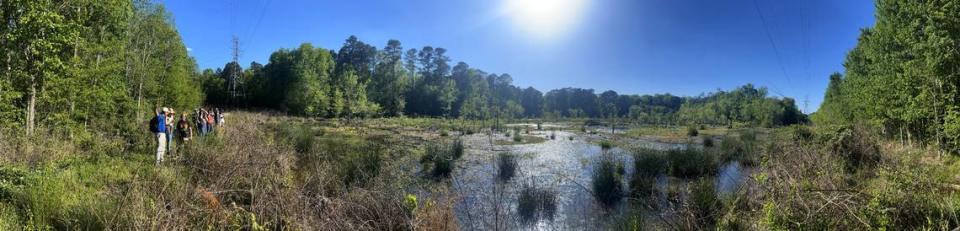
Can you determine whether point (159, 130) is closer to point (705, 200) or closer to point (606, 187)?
point (606, 187)

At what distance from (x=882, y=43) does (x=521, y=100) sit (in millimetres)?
91553

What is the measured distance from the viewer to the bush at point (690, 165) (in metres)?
12.6

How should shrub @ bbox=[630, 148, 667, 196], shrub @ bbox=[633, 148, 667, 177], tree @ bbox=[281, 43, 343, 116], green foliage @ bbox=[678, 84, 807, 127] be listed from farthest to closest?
green foliage @ bbox=[678, 84, 807, 127] < tree @ bbox=[281, 43, 343, 116] < shrub @ bbox=[633, 148, 667, 177] < shrub @ bbox=[630, 148, 667, 196]

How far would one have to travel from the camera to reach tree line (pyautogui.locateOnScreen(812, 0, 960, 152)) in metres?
11.1

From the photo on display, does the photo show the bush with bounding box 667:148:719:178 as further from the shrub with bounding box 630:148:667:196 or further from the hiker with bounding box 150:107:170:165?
the hiker with bounding box 150:107:170:165

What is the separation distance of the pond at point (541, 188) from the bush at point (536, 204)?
0.06 meters

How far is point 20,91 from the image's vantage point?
1116cm

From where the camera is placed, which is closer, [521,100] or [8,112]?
[8,112]

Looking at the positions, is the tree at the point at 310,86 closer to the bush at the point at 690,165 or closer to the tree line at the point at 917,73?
the bush at the point at 690,165

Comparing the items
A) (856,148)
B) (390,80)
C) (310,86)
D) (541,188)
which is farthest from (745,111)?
(541,188)

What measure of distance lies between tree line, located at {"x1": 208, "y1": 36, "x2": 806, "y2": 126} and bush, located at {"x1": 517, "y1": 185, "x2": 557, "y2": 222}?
146ft

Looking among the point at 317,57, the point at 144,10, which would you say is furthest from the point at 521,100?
the point at 144,10

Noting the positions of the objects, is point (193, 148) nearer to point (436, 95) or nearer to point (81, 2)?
point (81, 2)

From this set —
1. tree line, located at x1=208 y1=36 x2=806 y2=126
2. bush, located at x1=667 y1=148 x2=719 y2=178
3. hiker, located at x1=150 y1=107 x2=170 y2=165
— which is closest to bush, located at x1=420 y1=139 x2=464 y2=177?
bush, located at x1=667 y1=148 x2=719 y2=178
